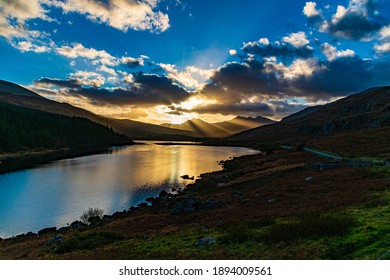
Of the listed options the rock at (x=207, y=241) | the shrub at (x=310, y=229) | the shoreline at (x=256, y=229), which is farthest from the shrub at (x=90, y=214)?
the shrub at (x=310, y=229)

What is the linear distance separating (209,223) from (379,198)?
18.4m

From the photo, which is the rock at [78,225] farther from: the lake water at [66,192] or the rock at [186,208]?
the rock at [186,208]

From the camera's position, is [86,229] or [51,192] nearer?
[86,229]

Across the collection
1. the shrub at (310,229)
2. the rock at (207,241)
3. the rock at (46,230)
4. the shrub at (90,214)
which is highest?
the shrub at (310,229)

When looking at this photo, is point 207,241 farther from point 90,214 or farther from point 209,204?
point 90,214

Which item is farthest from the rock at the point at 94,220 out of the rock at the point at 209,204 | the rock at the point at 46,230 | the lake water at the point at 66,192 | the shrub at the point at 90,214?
the rock at the point at 209,204

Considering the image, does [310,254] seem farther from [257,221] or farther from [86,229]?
[86,229]

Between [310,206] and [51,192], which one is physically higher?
[310,206]

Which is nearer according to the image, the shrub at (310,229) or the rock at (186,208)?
the shrub at (310,229)

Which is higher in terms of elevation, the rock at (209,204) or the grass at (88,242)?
the rock at (209,204)

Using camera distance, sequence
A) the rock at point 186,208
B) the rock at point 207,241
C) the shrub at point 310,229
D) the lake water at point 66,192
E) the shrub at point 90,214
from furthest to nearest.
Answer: the lake water at point 66,192
the shrub at point 90,214
the rock at point 186,208
the rock at point 207,241
the shrub at point 310,229

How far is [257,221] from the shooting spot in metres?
26.8

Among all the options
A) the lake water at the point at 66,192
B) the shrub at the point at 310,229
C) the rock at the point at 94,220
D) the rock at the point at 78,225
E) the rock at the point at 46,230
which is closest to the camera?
the shrub at the point at 310,229

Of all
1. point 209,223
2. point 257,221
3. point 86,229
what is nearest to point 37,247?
point 86,229
